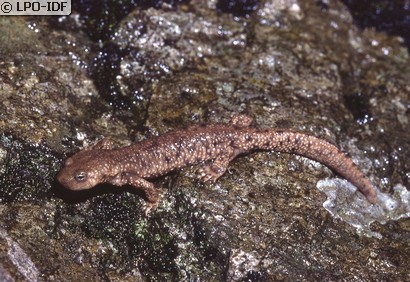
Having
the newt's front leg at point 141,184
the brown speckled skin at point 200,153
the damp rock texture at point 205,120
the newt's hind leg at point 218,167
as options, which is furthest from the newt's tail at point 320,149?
the newt's front leg at point 141,184

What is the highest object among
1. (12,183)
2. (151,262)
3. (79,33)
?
(79,33)

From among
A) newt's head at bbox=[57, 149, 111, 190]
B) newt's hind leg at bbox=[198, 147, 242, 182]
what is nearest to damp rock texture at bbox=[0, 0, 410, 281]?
newt's hind leg at bbox=[198, 147, 242, 182]

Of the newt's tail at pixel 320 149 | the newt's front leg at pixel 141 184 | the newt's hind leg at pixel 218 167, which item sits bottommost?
the newt's front leg at pixel 141 184

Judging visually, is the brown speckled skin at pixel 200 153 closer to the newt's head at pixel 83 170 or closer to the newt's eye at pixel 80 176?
the newt's head at pixel 83 170

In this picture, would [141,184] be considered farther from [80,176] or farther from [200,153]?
[200,153]

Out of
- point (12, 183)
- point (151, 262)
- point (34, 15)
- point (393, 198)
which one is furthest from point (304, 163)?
point (34, 15)

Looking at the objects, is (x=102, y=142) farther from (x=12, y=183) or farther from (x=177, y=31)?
(x=177, y=31)
